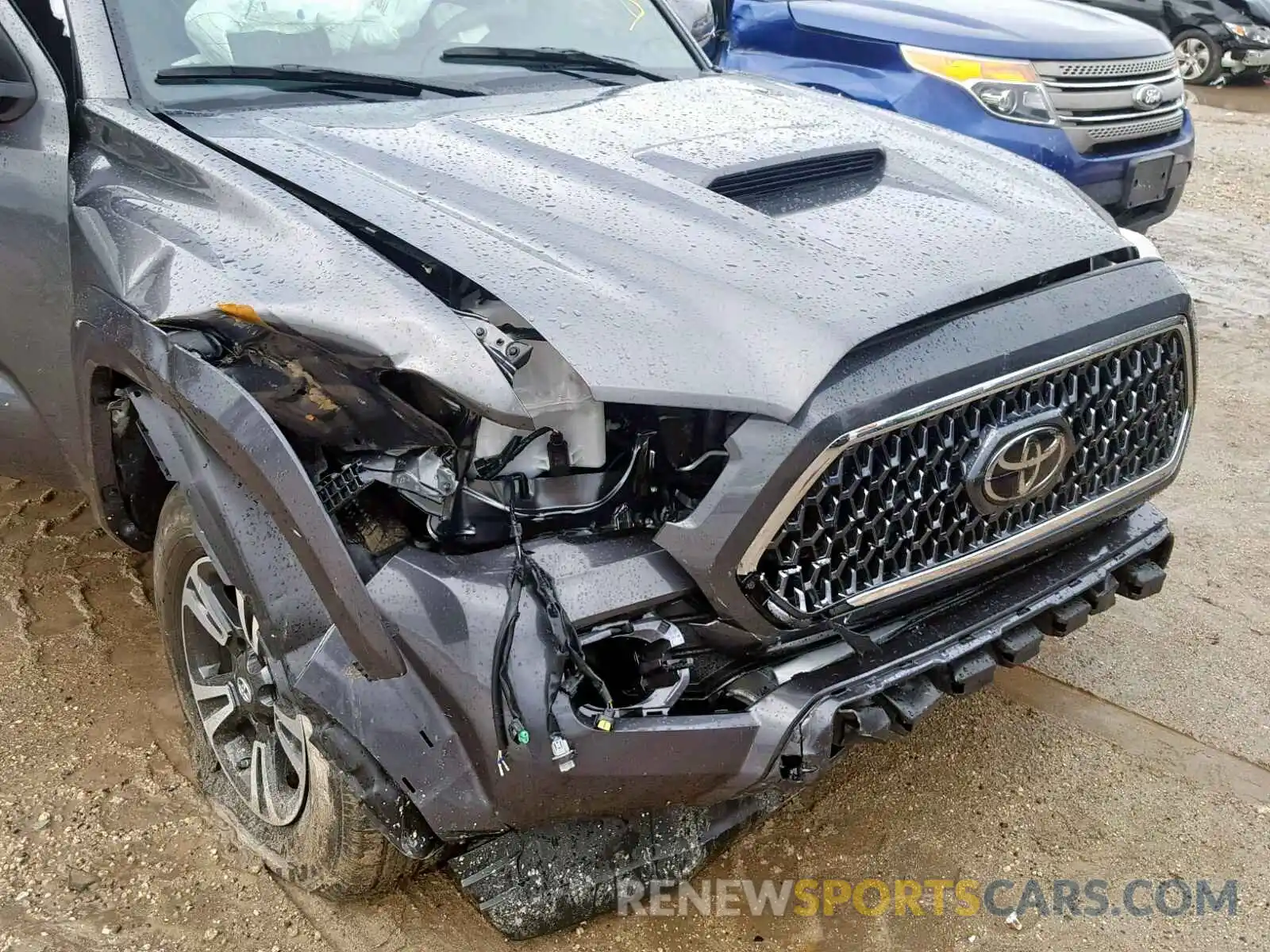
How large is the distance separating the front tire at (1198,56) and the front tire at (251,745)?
13.1 metres

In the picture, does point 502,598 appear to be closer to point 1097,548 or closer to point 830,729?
point 830,729

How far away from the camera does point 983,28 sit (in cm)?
566

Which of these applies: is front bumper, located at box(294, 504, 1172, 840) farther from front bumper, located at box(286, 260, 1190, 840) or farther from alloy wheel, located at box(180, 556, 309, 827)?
alloy wheel, located at box(180, 556, 309, 827)

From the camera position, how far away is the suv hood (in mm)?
2021

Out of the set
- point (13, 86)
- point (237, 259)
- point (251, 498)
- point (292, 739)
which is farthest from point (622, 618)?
point (13, 86)

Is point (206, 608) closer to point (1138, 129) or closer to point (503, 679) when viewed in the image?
point (503, 679)

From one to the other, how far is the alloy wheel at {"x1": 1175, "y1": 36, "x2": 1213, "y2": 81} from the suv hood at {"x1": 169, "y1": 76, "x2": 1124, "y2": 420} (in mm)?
11712

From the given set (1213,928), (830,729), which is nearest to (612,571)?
(830,729)

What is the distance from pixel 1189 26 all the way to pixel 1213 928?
500 inches

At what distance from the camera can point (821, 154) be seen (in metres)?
2.71


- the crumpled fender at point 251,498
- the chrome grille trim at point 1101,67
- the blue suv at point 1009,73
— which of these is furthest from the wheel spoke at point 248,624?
the chrome grille trim at point 1101,67

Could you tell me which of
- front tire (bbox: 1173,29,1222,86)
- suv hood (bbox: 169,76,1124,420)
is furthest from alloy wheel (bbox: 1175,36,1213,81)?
suv hood (bbox: 169,76,1124,420)

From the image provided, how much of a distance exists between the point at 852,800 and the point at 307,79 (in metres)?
2.25

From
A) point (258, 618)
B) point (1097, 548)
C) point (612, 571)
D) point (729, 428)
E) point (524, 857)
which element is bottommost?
point (524, 857)
